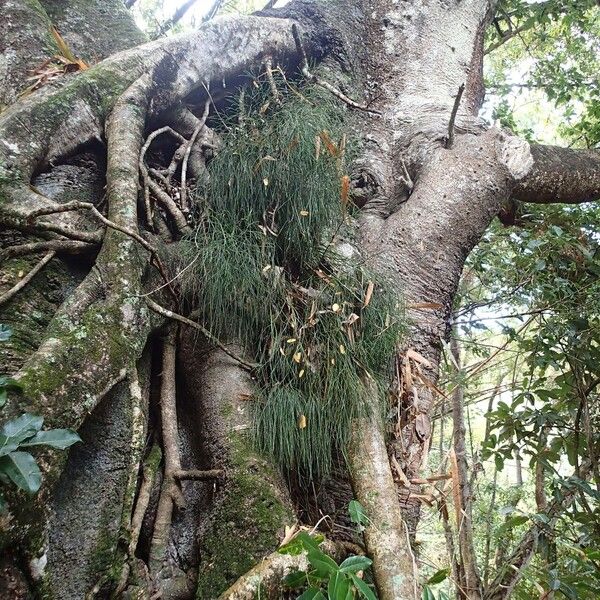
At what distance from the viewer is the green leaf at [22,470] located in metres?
0.85

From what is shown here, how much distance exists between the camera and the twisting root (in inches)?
52.9

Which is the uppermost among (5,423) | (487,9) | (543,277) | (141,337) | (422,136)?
(487,9)

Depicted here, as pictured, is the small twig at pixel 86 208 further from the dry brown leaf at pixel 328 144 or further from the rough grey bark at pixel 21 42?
the rough grey bark at pixel 21 42

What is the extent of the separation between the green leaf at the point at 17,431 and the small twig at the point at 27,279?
1.67 ft

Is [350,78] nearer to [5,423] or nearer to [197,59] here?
[197,59]

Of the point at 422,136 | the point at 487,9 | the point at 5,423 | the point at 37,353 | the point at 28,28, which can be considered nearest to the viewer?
the point at 5,423

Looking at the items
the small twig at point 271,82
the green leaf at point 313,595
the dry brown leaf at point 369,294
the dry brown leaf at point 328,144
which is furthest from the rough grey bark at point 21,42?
the green leaf at point 313,595

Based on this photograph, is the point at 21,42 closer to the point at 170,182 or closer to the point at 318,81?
the point at 170,182

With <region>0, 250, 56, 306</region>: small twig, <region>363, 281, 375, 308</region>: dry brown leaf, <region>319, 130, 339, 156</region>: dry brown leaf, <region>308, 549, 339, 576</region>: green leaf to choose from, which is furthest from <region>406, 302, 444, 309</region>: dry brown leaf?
<region>0, 250, 56, 306</region>: small twig

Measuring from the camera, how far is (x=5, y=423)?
0.94m

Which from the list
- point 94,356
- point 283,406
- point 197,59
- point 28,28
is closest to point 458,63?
point 197,59

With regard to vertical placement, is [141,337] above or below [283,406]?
above

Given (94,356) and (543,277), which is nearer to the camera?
(94,356)

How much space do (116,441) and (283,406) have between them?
0.42 meters
